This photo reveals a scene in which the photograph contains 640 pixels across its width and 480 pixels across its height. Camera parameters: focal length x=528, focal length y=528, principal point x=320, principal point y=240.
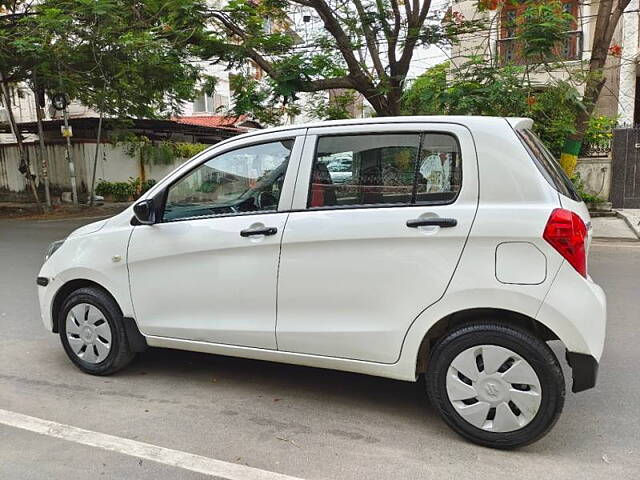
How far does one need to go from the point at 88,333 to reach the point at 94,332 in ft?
0.19

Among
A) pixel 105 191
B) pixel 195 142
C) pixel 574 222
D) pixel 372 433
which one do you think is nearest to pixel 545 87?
pixel 574 222

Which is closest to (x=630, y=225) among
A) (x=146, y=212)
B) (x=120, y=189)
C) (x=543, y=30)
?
(x=543, y=30)

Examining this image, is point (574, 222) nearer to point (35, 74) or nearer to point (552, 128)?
point (552, 128)

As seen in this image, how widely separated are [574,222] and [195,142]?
2324 cm

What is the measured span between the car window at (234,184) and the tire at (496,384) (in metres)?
1.38

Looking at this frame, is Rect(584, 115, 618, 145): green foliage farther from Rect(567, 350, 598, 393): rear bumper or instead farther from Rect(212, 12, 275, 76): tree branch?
Rect(567, 350, 598, 393): rear bumper

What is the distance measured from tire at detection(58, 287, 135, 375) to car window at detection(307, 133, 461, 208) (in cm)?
174

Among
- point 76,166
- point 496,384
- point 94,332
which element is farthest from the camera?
point 76,166

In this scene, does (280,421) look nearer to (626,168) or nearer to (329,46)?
(329,46)

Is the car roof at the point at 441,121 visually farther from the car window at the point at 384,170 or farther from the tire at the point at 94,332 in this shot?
the tire at the point at 94,332

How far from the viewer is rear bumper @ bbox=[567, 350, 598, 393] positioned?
272cm

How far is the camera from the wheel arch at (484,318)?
111 inches

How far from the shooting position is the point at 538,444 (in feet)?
9.58

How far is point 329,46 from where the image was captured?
1012 cm
